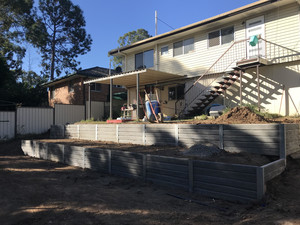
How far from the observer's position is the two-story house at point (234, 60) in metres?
10.0

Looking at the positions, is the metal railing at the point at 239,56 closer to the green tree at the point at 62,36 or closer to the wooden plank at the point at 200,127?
the wooden plank at the point at 200,127

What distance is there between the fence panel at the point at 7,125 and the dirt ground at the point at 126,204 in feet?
28.6

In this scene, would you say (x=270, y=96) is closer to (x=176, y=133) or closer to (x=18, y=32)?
(x=176, y=133)

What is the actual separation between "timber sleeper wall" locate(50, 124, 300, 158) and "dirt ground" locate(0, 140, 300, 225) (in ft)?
2.21

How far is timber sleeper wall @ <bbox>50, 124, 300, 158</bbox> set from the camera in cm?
538

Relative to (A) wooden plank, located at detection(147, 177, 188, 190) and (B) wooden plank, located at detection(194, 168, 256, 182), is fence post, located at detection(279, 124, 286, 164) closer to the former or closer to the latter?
(B) wooden plank, located at detection(194, 168, 256, 182)

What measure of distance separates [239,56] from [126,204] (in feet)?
31.8

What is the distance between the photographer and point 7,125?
45.4 feet

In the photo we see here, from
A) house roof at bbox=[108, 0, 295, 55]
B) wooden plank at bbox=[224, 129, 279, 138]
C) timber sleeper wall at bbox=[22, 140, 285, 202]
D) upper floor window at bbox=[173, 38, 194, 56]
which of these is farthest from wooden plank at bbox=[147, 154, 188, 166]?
upper floor window at bbox=[173, 38, 194, 56]

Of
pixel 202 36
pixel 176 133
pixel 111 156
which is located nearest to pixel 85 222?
pixel 111 156

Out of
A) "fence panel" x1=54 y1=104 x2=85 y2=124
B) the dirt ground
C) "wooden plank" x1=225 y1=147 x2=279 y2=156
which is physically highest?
"fence panel" x1=54 y1=104 x2=85 y2=124

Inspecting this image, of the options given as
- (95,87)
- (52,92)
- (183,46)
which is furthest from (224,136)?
(52,92)

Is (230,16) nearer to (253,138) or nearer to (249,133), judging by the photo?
(249,133)

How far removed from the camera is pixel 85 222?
11.7 feet
